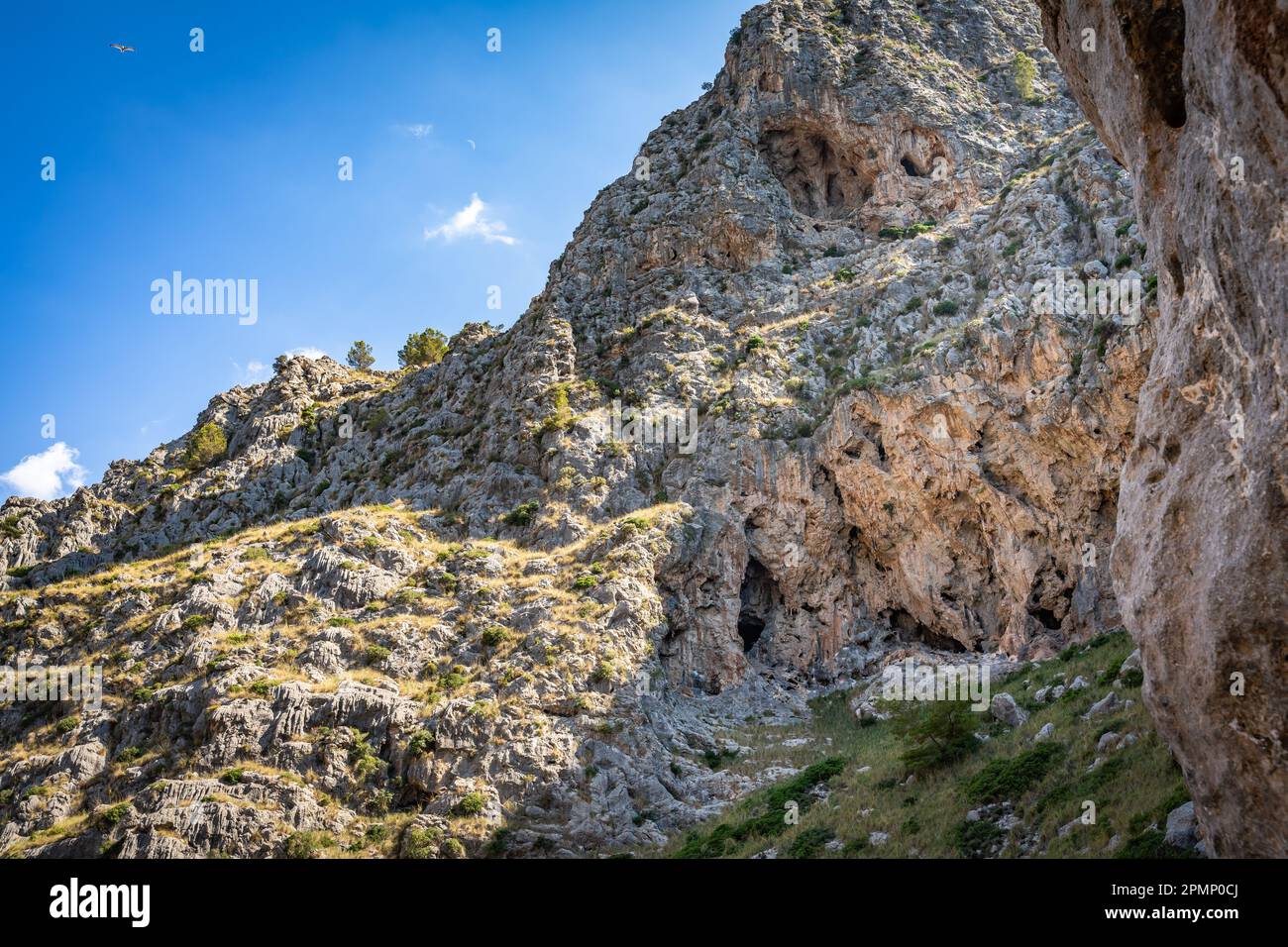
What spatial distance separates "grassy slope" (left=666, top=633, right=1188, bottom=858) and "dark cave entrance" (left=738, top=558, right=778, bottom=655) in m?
11.5

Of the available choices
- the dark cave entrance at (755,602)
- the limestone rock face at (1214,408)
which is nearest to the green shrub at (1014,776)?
the limestone rock face at (1214,408)

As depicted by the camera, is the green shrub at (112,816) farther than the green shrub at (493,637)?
No

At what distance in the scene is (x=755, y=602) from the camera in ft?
186

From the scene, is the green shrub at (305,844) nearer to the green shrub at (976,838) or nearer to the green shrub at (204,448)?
the green shrub at (976,838)

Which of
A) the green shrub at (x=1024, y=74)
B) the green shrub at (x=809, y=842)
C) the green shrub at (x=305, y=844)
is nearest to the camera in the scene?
the green shrub at (x=809, y=842)

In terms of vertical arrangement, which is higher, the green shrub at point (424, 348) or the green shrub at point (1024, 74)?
the green shrub at point (1024, 74)

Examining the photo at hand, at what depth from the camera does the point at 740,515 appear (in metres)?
56.4

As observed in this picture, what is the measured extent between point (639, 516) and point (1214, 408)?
133ft

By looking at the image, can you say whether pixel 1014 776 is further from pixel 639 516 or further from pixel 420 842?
pixel 639 516

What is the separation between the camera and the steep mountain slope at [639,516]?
129 ft

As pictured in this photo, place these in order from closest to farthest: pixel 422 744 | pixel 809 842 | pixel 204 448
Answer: pixel 809 842 → pixel 422 744 → pixel 204 448

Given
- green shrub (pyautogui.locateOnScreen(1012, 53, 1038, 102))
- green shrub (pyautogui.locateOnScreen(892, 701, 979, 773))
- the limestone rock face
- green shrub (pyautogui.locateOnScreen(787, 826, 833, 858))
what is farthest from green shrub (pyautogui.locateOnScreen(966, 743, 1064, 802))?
green shrub (pyautogui.locateOnScreen(1012, 53, 1038, 102))

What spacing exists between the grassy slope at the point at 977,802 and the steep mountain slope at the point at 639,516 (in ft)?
14.8

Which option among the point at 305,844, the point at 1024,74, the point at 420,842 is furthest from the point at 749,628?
the point at 1024,74
